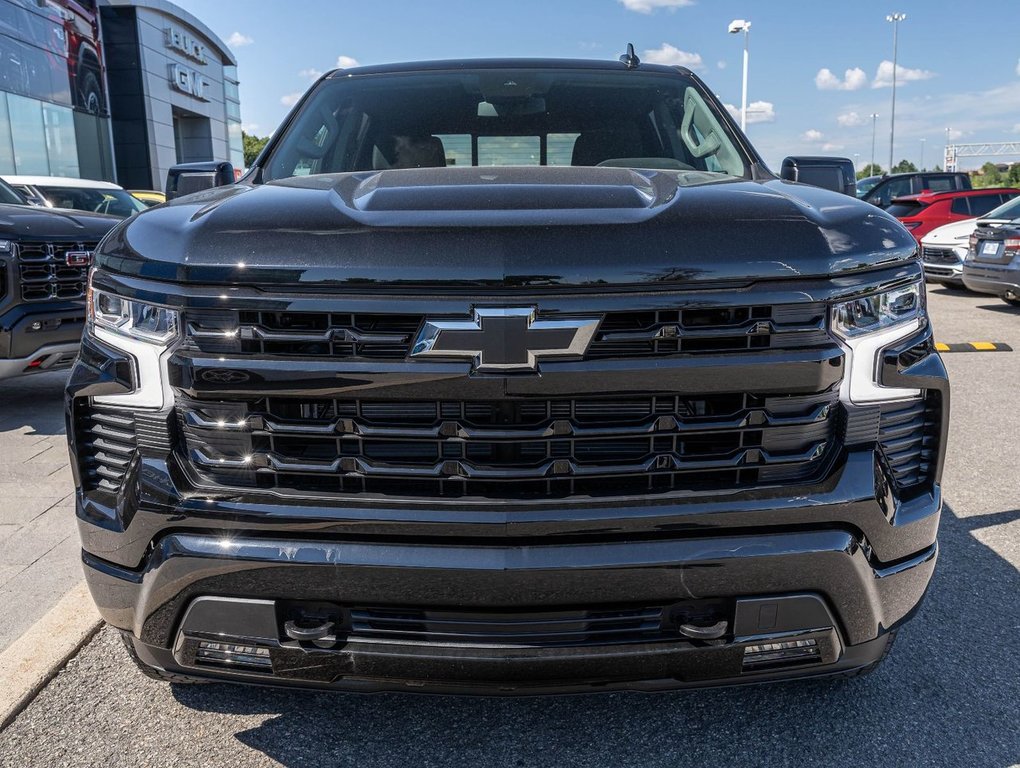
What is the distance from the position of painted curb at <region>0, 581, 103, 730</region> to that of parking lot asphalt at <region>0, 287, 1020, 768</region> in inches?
1.5

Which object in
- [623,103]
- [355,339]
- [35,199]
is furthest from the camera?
[35,199]

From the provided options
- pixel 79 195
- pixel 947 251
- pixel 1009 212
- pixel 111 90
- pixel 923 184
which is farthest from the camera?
pixel 111 90

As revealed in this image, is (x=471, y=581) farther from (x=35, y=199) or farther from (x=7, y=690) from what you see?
(x=35, y=199)

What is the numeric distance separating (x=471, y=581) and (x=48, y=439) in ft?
14.1

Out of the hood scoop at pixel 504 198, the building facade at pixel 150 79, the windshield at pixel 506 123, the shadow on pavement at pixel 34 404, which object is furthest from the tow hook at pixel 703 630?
the building facade at pixel 150 79

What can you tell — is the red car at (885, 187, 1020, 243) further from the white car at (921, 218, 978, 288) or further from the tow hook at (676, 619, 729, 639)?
the tow hook at (676, 619, 729, 639)

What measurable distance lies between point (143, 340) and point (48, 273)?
4216 millimetres

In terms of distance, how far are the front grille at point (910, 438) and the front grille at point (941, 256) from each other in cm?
1188

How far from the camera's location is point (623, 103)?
336 cm

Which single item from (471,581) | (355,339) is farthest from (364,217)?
(471,581)

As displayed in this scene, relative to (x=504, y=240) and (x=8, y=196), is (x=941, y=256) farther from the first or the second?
(x=504, y=240)

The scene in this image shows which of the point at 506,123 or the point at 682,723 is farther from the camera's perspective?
the point at 506,123

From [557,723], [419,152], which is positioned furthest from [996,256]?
[557,723]

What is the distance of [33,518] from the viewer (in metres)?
3.84
